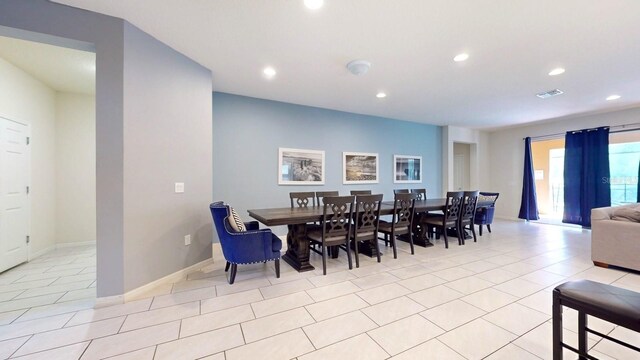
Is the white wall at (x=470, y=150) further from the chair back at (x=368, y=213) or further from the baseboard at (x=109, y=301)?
the baseboard at (x=109, y=301)

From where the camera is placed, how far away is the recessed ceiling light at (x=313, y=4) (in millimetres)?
2057

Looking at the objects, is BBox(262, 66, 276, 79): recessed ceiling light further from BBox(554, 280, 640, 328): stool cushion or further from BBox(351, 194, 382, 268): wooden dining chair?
BBox(554, 280, 640, 328): stool cushion

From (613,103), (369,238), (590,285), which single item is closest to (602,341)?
(590,285)

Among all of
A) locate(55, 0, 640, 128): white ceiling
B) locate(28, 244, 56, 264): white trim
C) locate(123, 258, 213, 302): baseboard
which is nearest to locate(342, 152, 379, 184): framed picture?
locate(55, 0, 640, 128): white ceiling

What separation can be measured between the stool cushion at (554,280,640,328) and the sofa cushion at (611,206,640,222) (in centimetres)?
280

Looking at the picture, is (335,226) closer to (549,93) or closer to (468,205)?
(468,205)

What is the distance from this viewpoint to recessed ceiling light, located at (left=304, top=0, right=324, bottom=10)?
81.0 inches

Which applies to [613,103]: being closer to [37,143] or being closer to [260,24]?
[260,24]

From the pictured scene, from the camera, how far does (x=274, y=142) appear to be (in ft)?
15.3

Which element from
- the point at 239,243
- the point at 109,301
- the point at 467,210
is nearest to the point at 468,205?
the point at 467,210

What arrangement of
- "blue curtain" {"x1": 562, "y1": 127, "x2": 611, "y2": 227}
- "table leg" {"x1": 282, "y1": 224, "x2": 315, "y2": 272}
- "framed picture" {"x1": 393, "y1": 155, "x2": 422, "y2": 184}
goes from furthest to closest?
"framed picture" {"x1": 393, "y1": 155, "x2": 422, "y2": 184}, "blue curtain" {"x1": 562, "y1": 127, "x2": 611, "y2": 227}, "table leg" {"x1": 282, "y1": 224, "x2": 315, "y2": 272}

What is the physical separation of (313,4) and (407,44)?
3.93 ft

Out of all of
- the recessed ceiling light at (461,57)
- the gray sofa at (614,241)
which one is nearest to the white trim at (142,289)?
the recessed ceiling light at (461,57)

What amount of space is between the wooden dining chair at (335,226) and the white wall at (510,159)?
635cm
